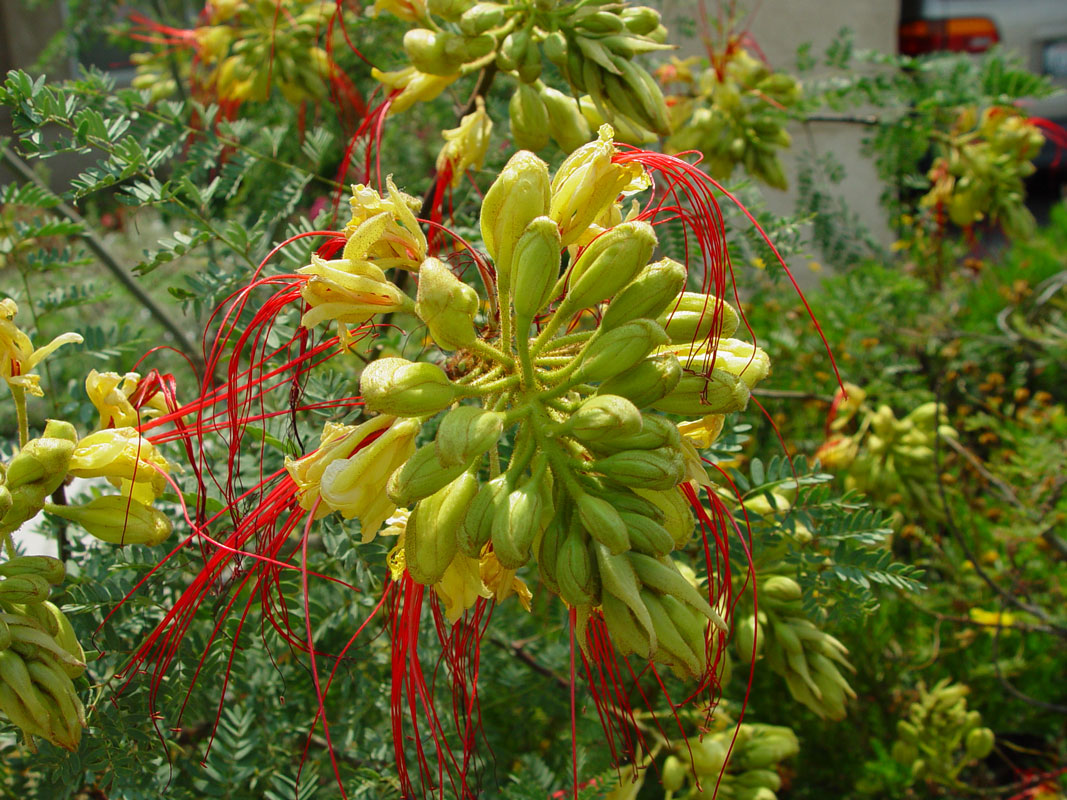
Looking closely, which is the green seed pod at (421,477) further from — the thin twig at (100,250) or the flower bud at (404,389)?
the thin twig at (100,250)

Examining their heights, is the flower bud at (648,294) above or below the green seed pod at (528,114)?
below

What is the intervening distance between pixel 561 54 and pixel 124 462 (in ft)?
3.12

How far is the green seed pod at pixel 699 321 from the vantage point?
1062mm

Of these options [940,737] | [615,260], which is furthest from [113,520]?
[940,737]

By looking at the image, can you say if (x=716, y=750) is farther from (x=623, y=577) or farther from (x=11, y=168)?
(x=11, y=168)

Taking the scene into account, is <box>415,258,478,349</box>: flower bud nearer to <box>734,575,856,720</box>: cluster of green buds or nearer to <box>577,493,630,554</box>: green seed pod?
<box>577,493,630,554</box>: green seed pod

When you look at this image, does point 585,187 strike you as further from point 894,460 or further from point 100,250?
point 894,460

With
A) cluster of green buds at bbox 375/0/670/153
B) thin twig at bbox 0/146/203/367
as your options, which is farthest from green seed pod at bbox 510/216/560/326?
thin twig at bbox 0/146/203/367

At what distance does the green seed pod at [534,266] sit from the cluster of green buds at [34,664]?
721mm

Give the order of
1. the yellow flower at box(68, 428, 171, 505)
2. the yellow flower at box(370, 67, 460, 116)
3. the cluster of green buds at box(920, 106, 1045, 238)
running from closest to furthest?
1. the yellow flower at box(68, 428, 171, 505)
2. the yellow flower at box(370, 67, 460, 116)
3. the cluster of green buds at box(920, 106, 1045, 238)

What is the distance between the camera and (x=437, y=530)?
3.15 feet

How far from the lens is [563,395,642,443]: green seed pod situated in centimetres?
90

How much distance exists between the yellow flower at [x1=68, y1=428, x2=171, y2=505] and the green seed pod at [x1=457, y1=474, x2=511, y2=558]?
54cm

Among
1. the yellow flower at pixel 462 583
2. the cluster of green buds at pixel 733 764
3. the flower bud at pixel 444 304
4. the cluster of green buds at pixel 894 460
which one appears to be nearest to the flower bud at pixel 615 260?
the flower bud at pixel 444 304
